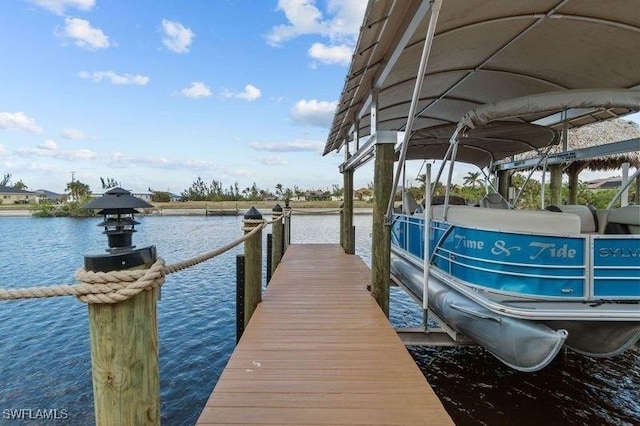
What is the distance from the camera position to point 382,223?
13.1 feet

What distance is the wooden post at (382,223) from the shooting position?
12.8 feet

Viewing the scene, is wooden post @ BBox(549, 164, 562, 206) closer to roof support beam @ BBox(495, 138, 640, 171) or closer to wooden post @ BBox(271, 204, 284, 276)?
roof support beam @ BBox(495, 138, 640, 171)

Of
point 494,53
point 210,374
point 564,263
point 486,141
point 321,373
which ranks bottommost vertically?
point 210,374

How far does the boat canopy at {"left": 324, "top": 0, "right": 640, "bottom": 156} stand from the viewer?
3.14 meters

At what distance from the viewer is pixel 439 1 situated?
7.56ft

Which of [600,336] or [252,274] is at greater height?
[252,274]

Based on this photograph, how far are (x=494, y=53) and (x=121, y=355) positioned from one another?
4783 mm

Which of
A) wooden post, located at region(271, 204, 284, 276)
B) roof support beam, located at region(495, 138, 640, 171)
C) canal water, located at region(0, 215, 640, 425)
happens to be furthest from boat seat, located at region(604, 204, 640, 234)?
wooden post, located at region(271, 204, 284, 276)

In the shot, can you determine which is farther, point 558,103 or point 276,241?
point 276,241

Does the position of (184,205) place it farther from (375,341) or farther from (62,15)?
(375,341)

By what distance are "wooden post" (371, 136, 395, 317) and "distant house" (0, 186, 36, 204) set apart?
8331 cm

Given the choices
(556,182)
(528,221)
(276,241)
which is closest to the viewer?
(528,221)

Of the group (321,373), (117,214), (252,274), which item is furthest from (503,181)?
(117,214)

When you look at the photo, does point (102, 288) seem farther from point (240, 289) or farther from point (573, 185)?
point (573, 185)
